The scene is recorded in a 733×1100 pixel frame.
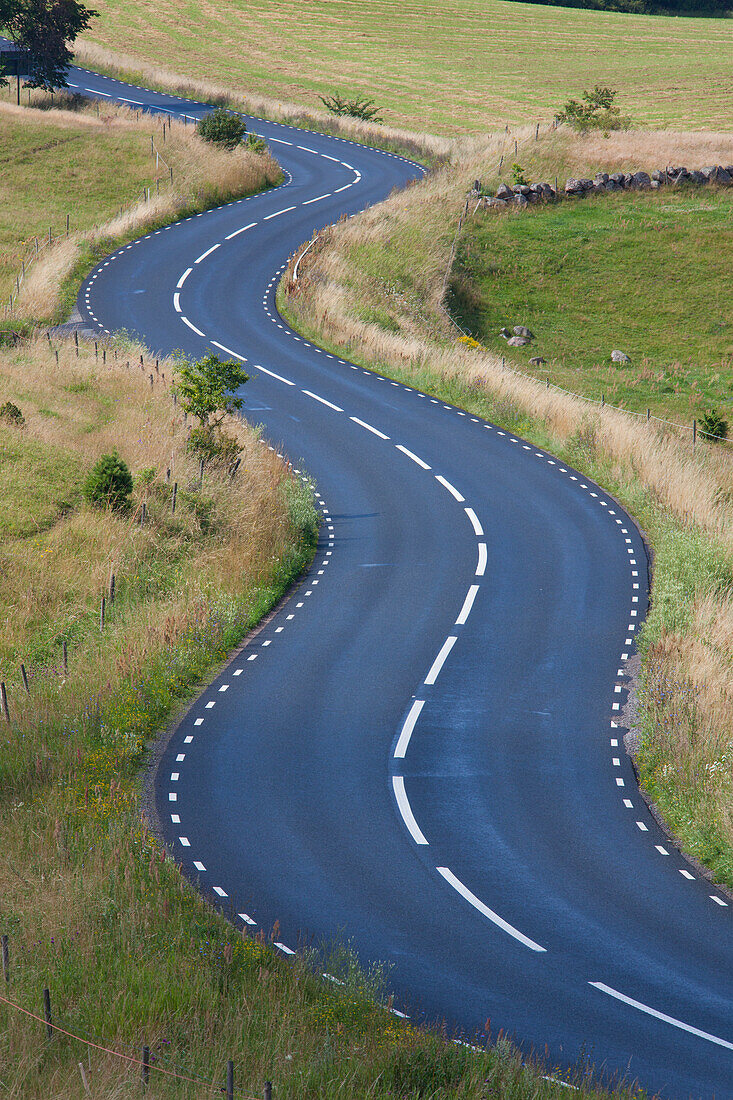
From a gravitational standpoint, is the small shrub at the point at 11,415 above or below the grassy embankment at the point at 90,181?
below

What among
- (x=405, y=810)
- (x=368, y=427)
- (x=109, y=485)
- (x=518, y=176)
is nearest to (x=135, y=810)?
(x=405, y=810)

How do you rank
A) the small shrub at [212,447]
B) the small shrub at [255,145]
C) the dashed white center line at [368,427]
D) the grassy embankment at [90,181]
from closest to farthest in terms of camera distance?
the small shrub at [212,447] → the dashed white center line at [368,427] → the grassy embankment at [90,181] → the small shrub at [255,145]

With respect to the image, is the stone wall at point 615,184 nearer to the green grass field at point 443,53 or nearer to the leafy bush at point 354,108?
the green grass field at point 443,53

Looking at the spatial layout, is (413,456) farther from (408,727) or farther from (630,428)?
(408,727)

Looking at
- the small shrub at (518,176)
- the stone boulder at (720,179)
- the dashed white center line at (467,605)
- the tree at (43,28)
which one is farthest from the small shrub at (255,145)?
the dashed white center line at (467,605)

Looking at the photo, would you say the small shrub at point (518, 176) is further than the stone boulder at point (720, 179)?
No

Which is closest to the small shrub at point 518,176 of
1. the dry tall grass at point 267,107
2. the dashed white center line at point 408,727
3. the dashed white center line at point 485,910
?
the dry tall grass at point 267,107

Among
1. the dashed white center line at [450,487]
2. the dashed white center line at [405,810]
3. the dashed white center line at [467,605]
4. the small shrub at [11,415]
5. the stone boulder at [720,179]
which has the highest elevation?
the stone boulder at [720,179]

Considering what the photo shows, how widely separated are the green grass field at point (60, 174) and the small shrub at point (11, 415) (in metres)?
19.3

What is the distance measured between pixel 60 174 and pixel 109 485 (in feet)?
115

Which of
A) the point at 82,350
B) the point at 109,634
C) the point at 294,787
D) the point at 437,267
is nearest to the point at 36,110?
the point at 437,267

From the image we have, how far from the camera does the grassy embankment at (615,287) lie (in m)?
36.8

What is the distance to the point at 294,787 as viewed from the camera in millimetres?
13594

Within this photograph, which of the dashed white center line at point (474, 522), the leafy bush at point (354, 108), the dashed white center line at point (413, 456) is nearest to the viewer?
the dashed white center line at point (474, 522)
